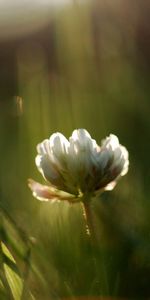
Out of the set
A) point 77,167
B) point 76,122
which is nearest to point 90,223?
point 77,167

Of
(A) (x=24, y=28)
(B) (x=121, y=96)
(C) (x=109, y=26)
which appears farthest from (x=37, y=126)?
(A) (x=24, y=28)

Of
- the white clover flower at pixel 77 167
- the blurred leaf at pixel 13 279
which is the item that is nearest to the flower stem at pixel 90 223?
the white clover flower at pixel 77 167

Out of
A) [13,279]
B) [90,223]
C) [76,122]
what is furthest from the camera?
[76,122]

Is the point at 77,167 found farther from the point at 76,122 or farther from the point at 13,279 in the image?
the point at 76,122

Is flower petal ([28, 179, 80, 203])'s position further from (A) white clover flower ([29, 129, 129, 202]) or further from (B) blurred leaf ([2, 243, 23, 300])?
(B) blurred leaf ([2, 243, 23, 300])

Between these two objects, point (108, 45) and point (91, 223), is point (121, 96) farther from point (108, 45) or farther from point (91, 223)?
point (91, 223)

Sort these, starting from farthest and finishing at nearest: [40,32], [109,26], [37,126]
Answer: [40,32] → [109,26] → [37,126]
